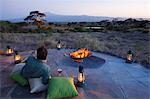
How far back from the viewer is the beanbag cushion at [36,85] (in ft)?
10.8

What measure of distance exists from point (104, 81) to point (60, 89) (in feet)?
3.99

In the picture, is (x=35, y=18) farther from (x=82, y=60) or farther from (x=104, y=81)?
(x=104, y=81)

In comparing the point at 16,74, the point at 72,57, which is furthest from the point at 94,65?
the point at 16,74

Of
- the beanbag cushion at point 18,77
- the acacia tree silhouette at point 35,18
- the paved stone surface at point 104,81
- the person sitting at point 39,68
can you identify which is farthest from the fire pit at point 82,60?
the acacia tree silhouette at point 35,18

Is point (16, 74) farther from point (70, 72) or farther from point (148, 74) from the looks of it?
point (148, 74)

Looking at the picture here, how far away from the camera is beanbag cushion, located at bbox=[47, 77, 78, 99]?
10.2ft

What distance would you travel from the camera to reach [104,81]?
405cm

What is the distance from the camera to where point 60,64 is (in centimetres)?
522

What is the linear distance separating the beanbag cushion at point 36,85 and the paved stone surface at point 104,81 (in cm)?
7

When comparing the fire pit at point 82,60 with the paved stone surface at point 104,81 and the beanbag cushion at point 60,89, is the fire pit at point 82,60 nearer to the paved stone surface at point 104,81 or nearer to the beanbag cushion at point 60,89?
the paved stone surface at point 104,81

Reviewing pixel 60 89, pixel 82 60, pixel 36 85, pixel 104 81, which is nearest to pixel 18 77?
pixel 36 85

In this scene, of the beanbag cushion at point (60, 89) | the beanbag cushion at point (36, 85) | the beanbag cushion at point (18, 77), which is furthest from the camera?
the beanbag cushion at point (18, 77)

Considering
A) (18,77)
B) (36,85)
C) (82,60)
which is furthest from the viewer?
(82,60)

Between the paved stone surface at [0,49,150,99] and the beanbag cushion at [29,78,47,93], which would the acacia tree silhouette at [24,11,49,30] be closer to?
the paved stone surface at [0,49,150,99]
